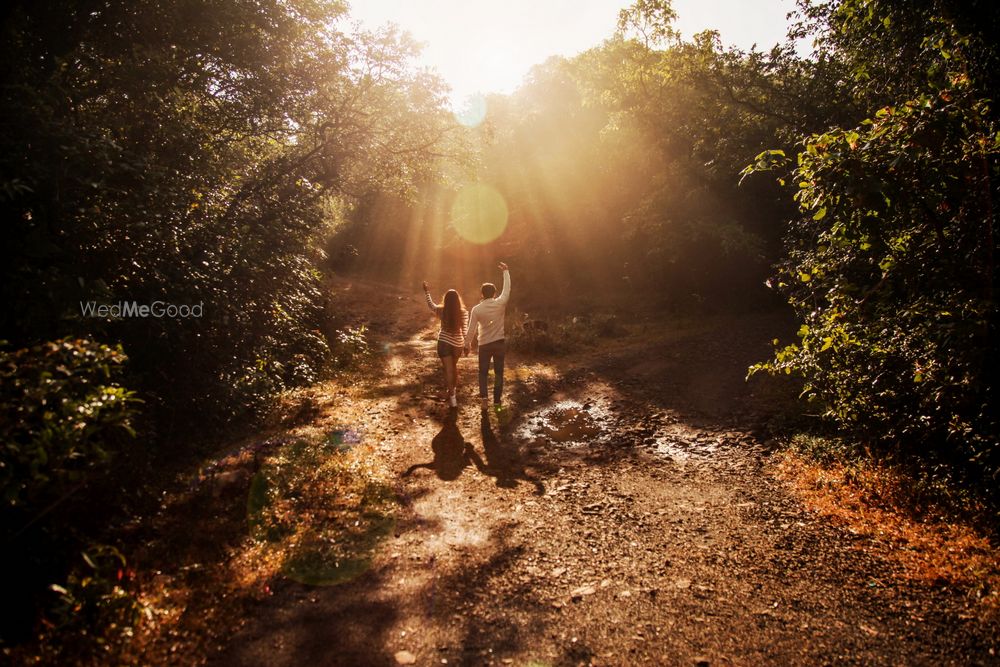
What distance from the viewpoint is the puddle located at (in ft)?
28.0

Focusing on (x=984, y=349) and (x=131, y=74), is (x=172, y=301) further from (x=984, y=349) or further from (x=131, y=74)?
(x=984, y=349)

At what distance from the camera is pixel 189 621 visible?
3.60 metres

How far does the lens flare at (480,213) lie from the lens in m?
28.7

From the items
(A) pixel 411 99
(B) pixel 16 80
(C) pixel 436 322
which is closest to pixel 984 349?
(B) pixel 16 80

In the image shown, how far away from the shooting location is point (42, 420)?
11.3 feet

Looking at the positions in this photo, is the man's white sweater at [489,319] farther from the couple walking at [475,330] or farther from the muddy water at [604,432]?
the muddy water at [604,432]

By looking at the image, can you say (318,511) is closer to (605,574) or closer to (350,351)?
(605,574)

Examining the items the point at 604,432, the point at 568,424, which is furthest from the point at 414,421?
the point at 604,432

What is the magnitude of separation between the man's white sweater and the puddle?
5.58 feet

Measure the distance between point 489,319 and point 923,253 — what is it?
6120mm

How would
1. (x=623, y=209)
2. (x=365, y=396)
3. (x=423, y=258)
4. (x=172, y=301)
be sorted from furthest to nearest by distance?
(x=423, y=258) < (x=623, y=209) < (x=365, y=396) < (x=172, y=301)

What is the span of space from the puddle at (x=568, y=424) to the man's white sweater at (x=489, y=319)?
5.58 feet

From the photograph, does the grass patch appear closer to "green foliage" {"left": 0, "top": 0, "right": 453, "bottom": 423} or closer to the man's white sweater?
"green foliage" {"left": 0, "top": 0, "right": 453, "bottom": 423}

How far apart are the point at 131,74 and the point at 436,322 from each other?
1470 centimetres
